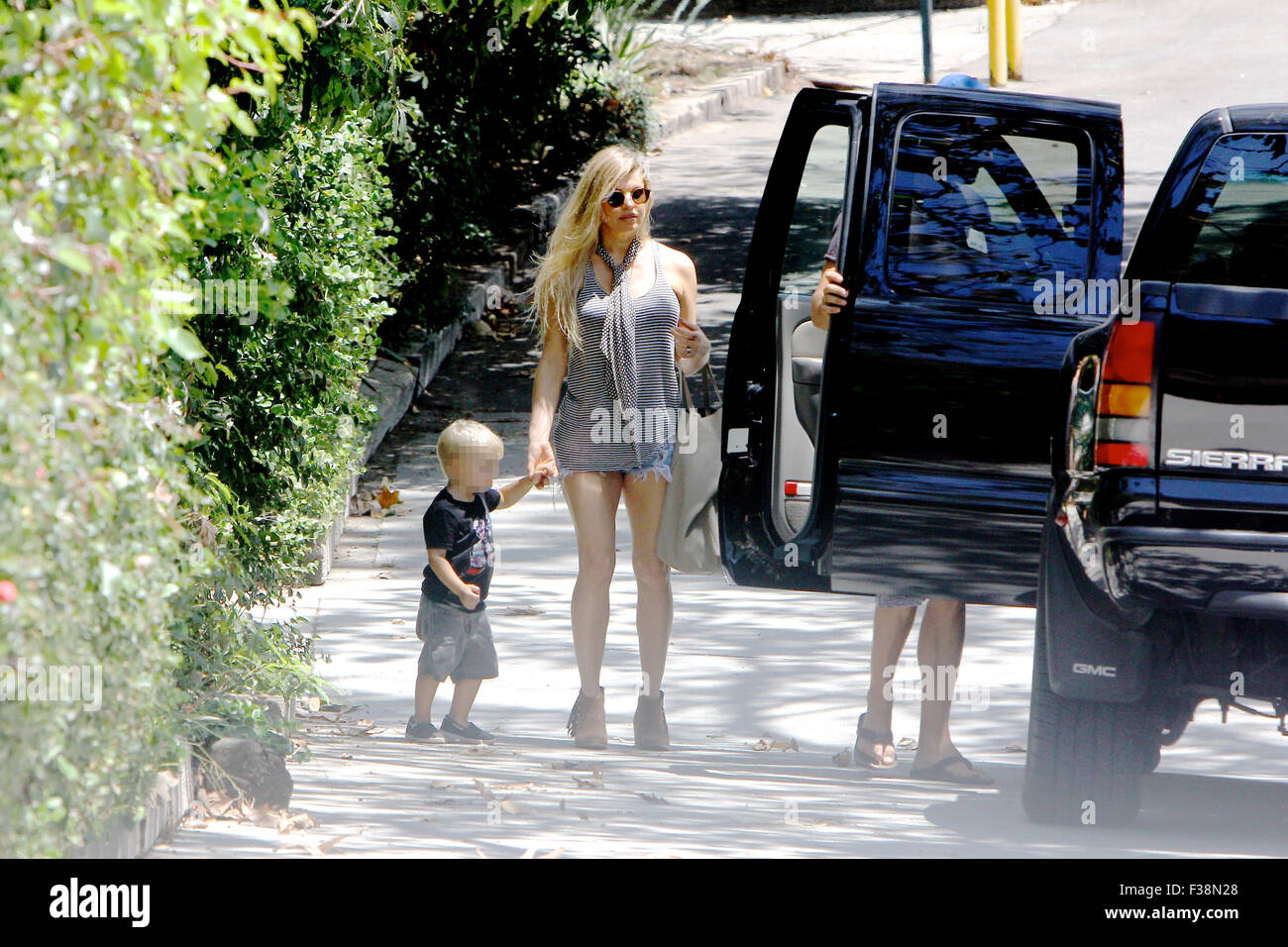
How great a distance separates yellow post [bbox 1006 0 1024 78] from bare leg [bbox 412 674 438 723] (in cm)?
1458

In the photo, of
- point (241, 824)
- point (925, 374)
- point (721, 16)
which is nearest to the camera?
point (241, 824)

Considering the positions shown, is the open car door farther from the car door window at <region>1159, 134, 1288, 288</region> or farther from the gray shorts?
the gray shorts

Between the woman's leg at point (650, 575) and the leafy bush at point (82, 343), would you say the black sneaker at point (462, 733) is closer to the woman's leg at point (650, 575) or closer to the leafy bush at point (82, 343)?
the woman's leg at point (650, 575)

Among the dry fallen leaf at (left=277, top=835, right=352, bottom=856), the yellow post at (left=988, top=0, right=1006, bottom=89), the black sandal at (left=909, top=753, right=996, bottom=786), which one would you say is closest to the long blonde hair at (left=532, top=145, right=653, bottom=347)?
the black sandal at (left=909, top=753, right=996, bottom=786)

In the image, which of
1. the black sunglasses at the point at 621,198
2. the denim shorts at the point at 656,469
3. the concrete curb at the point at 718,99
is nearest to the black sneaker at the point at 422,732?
the denim shorts at the point at 656,469

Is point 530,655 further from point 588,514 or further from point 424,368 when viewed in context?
point 424,368

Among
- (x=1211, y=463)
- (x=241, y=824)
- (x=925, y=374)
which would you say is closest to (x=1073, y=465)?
(x=1211, y=463)

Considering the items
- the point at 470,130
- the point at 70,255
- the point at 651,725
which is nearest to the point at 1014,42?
the point at 470,130

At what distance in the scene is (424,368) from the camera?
1123 centimetres

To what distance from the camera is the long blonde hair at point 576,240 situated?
5770 millimetres

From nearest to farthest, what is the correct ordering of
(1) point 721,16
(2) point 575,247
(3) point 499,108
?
(2) point 575,247, (3) point 499,108, (1) point 721,16
